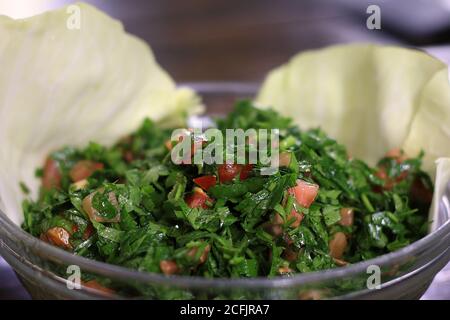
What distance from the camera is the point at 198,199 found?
1444 mm

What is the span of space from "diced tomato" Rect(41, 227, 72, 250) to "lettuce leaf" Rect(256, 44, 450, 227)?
1.09 meters

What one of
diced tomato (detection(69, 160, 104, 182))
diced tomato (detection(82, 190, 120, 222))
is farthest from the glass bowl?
diced tomato (detection(69, 160, 104, 182))

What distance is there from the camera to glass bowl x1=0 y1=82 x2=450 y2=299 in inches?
46.3

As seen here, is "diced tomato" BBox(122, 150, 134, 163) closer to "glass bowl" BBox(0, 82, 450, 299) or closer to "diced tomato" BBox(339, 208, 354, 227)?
"glass bowl" BBox(0, 82, 450, 299)

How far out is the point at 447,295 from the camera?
1.70 metres

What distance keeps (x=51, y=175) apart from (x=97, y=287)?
81 cm

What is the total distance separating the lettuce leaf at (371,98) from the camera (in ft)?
6.21

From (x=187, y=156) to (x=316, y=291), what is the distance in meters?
0.54

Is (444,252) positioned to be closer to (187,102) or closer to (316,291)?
(316,291)

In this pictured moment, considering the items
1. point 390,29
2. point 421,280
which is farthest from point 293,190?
point 390,29

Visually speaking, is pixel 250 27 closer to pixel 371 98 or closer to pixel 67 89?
pixel 371 98

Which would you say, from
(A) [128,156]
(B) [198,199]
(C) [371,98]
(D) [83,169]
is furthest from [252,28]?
(B) [198,199]

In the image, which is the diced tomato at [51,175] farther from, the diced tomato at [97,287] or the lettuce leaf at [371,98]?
the lettuce leaf at [371,98]

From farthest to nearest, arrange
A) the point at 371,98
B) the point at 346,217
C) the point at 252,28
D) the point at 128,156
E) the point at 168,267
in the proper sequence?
the point at 252,28 → the point at 371,98 → the point at 128,156 → the point at 346,217 → the point at 168,267
